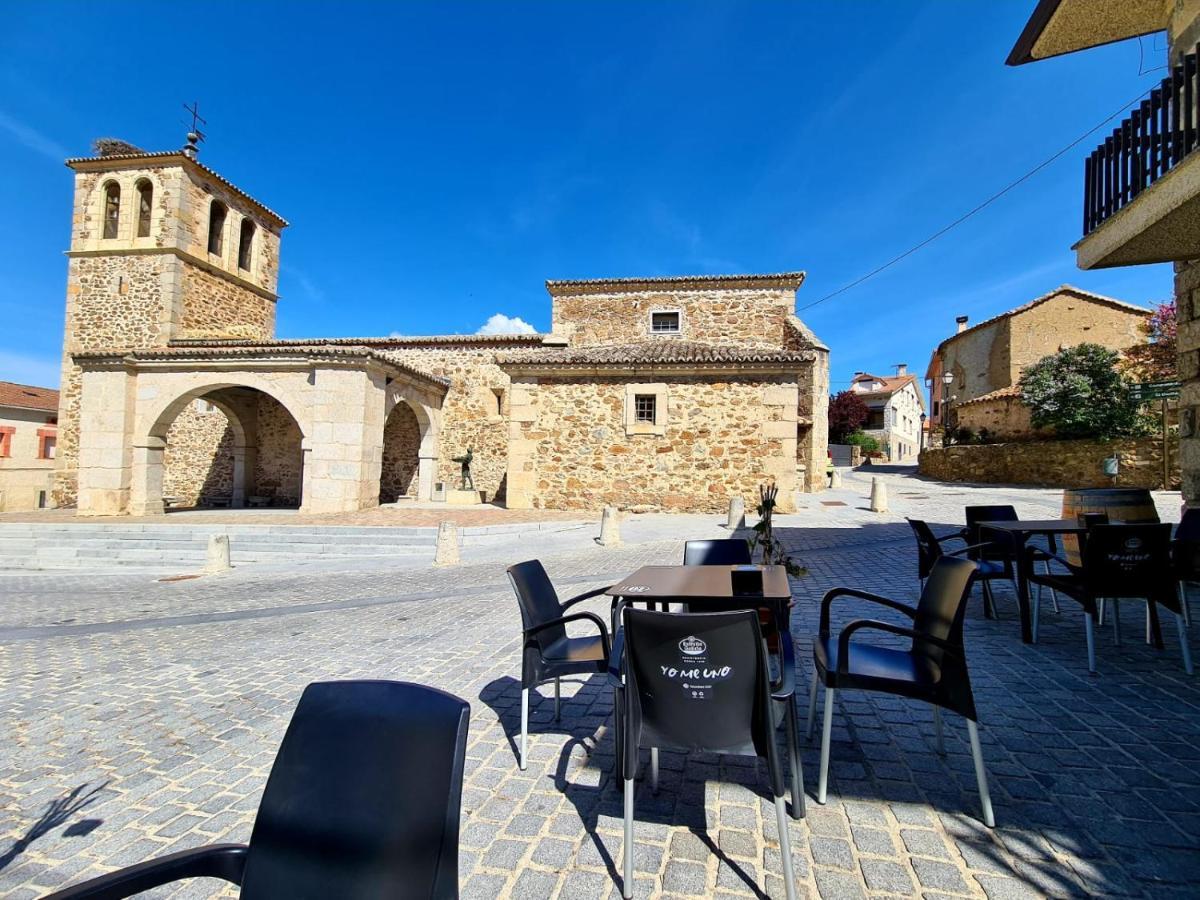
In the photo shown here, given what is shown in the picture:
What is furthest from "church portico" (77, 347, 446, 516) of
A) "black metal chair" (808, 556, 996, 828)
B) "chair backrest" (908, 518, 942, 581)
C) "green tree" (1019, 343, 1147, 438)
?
"green tree" (1019, 343, 1147, 438)

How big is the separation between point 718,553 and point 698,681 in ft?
7.29

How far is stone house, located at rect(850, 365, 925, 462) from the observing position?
4116cm

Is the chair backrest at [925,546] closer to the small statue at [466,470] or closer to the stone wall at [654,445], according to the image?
the stone wall at [654,445]

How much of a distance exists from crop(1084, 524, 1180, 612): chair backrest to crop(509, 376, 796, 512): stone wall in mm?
8974

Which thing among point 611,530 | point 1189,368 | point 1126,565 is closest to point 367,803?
point 1126,565

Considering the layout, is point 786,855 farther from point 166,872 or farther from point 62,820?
point 62,820

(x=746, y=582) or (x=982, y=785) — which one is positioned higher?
(x=746, y=582)

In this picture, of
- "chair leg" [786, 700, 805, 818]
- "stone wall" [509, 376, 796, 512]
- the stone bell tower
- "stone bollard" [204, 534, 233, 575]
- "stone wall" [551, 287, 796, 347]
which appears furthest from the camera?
"stone wall" [551, 287, 796, 347]

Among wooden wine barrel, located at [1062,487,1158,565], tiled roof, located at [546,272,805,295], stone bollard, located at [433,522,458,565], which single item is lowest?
stone bollard, located at [433,522,458,565]

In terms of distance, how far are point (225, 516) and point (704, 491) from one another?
1161 centimetres

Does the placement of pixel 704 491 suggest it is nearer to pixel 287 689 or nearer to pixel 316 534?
pixel 316 534

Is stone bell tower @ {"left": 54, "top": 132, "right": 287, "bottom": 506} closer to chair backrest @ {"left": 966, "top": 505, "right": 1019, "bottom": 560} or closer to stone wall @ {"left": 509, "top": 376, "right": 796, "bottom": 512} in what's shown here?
stone wall @ {"left": 509, "top": 376, "right": 796, "bottom": 512}

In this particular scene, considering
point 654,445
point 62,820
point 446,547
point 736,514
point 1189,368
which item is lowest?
point 62,820

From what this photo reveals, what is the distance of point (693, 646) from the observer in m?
1.84
